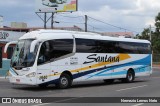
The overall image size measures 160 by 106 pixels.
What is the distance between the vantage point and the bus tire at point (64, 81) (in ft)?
74.2

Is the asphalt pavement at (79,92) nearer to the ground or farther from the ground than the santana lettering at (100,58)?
nearer to the ground

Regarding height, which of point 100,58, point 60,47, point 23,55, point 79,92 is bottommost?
point 79,92

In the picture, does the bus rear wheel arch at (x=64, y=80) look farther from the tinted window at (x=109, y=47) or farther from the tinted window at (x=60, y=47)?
the tinted window at (x=109, y=47)

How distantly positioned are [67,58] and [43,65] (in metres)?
1.88

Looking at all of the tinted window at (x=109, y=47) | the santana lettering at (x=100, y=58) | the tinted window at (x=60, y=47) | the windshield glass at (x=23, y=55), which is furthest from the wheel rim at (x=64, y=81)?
the windshield glass at (x=23, y=55)

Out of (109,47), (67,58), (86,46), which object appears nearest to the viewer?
(67,58)

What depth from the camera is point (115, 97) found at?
18.2m

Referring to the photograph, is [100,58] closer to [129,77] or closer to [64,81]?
[64,81]

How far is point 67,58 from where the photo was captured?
23031 mm

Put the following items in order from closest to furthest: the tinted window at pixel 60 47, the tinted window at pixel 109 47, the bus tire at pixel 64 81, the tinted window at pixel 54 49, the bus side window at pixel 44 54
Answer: the bus side window at pixel 44 54
the tinted window at pixel 54 49
the tinted window at pixel 60 47
the bus tire at pixel 64 81
the tinted window at pixel 109 47

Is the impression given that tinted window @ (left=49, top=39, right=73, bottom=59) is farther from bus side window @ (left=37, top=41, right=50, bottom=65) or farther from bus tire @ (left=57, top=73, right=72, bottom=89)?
bus tire @ (left=57, top=73, right=72, bottom=89)

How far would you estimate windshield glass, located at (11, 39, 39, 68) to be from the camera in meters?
21.3

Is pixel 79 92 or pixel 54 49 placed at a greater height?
pixel 54 49

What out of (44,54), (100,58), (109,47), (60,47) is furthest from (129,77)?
(44,54)
